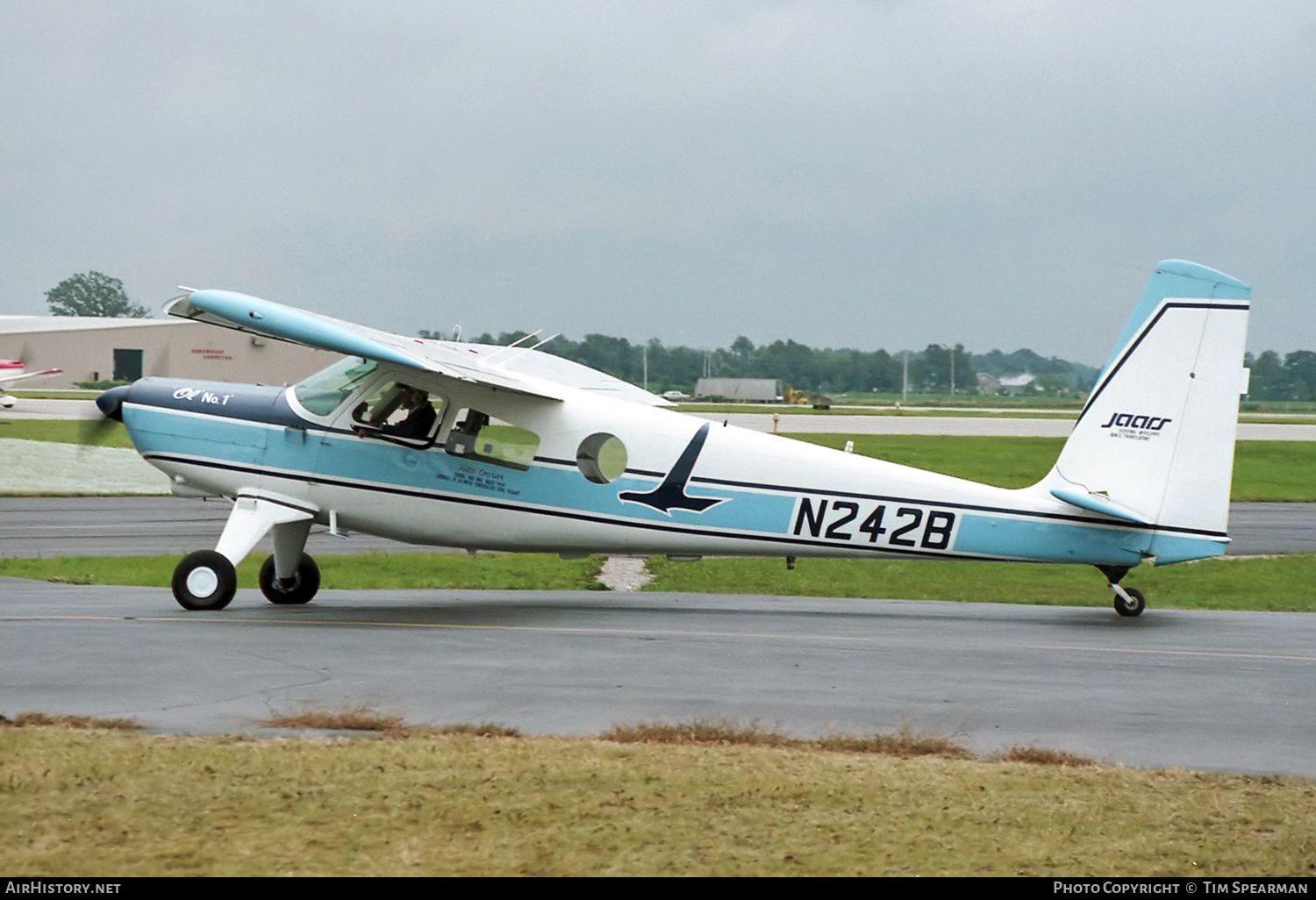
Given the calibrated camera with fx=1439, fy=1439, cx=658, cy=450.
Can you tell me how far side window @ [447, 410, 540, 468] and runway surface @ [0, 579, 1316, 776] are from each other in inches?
60.7

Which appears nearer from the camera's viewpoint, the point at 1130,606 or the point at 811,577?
the point at 1130,606

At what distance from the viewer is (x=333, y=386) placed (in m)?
14.6

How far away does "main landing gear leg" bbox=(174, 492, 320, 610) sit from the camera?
13672mm

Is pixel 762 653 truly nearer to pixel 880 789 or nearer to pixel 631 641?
pixel 631 641

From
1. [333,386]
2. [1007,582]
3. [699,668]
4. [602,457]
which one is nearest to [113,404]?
[333,386]

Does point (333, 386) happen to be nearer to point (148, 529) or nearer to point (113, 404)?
point (113, 404)

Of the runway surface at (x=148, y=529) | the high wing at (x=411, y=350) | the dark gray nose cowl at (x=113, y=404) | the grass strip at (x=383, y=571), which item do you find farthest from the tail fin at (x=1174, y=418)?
the runway surface at (x=148, y=529)

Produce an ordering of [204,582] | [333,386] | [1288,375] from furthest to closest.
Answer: [1288,375]
[333,386]
[204,582]

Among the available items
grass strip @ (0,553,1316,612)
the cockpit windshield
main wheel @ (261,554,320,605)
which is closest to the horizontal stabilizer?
grass strip @ (0,553,1316,612)

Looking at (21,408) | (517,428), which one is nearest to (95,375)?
(21,408)

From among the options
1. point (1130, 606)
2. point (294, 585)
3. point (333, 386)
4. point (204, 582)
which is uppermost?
point (333, 386)

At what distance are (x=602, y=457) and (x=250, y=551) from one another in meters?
3.56

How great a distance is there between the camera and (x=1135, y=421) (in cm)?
1409

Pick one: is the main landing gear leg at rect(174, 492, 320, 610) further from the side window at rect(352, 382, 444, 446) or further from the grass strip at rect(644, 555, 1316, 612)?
the grass strip at rect(644, 555, 1316, 612)
